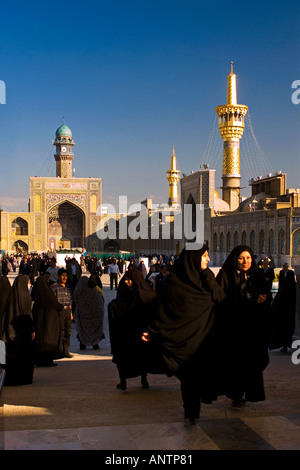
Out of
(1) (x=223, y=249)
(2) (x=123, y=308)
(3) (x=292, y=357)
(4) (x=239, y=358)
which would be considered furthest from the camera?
(1) (x=223, y=249)

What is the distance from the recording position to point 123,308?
14.0 ft

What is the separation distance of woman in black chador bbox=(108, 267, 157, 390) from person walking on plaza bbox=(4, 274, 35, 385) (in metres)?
0.73

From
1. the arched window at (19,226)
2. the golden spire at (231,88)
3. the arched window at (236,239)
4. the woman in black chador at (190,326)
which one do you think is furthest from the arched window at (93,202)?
the woman in black chador at (190,326)

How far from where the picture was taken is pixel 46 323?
214 inches

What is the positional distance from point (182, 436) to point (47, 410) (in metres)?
1.00

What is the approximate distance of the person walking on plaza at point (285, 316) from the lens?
5.97m

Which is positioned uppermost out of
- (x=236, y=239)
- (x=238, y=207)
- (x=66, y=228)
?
(x=238, y=207)

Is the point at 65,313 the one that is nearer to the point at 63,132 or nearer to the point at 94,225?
the point at 94,225

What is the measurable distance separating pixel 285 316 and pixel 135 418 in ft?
10.8

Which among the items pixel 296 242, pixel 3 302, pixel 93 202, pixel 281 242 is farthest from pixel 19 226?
pixel 3 302

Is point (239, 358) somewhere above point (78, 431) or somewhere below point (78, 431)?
above

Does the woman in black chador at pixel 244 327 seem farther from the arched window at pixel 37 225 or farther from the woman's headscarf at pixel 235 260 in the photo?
the arched window at pixel 37 225
